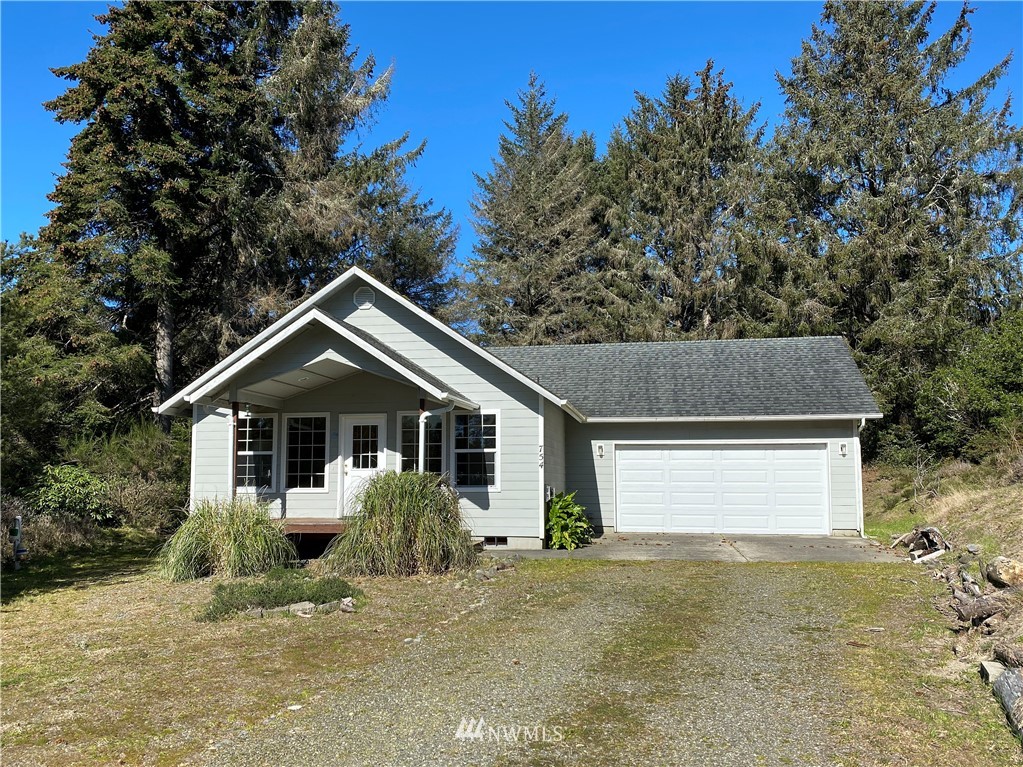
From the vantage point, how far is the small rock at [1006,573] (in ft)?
24.7

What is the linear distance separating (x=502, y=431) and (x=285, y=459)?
4.34m

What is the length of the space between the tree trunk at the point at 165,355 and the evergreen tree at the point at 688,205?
1671cm

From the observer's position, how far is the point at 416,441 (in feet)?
47.9

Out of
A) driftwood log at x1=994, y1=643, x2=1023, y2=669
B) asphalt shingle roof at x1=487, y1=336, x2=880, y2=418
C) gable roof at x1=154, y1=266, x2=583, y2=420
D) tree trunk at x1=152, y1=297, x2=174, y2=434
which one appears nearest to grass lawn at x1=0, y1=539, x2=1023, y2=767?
driftwood log at x1=994, y1=643, x2=1023, y2=669

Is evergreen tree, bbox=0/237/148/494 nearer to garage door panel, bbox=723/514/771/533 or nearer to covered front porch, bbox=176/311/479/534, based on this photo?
covered front porch, bbox=176/311/479/534

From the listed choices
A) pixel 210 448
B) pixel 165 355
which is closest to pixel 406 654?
pixel 210 448

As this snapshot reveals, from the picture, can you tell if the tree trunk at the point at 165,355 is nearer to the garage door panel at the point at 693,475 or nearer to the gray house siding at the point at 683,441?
the gray house siding at the point at 683,441

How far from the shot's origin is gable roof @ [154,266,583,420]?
1339 cm

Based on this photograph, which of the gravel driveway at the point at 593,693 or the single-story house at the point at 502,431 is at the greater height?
the single-story house at the point at 502,431

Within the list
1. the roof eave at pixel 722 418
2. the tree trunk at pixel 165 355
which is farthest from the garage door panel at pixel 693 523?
the tree trunk at pixel 165 355

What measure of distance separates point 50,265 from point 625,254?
799 inches

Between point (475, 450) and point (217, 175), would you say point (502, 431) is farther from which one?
point (217, 175)

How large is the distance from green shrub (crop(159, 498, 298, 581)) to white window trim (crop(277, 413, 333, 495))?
3.30 meters

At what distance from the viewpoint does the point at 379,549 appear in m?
10.7
